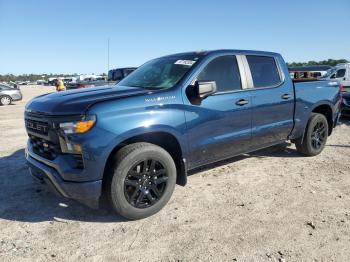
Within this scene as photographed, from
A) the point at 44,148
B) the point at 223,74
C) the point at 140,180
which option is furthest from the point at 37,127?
the point at 223,74

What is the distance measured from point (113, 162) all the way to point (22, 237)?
120cm

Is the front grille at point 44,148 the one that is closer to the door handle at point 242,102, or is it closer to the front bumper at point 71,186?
the front bumper at point 71,186

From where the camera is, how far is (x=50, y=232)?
11.5 feet

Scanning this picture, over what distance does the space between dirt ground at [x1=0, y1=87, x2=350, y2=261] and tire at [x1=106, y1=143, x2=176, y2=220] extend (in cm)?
18

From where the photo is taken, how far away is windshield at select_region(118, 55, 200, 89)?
13.9 feet

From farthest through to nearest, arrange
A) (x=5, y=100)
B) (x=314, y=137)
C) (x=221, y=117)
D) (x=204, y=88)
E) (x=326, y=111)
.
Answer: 1. (x=5, y=100)
2. (x=326, y=111)
3. (x=314, y=137)
4. (x=221, y=117)
5. (x=204, y=88)

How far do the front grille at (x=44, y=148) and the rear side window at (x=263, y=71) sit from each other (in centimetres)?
292

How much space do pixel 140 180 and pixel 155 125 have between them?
2.10ft

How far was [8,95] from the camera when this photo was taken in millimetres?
20359

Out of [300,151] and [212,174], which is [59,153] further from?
[300,151]

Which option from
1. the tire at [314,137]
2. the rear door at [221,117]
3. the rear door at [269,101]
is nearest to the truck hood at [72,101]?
the rear door at [221,117]

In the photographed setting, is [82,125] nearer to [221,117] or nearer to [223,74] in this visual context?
[221,117]

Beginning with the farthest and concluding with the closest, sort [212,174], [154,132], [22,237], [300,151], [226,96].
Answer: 1. [300,151]
2. [212,174]
3. [226,96]
4. [154,132]
5. [22,237]

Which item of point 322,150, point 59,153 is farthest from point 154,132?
point 322,150
